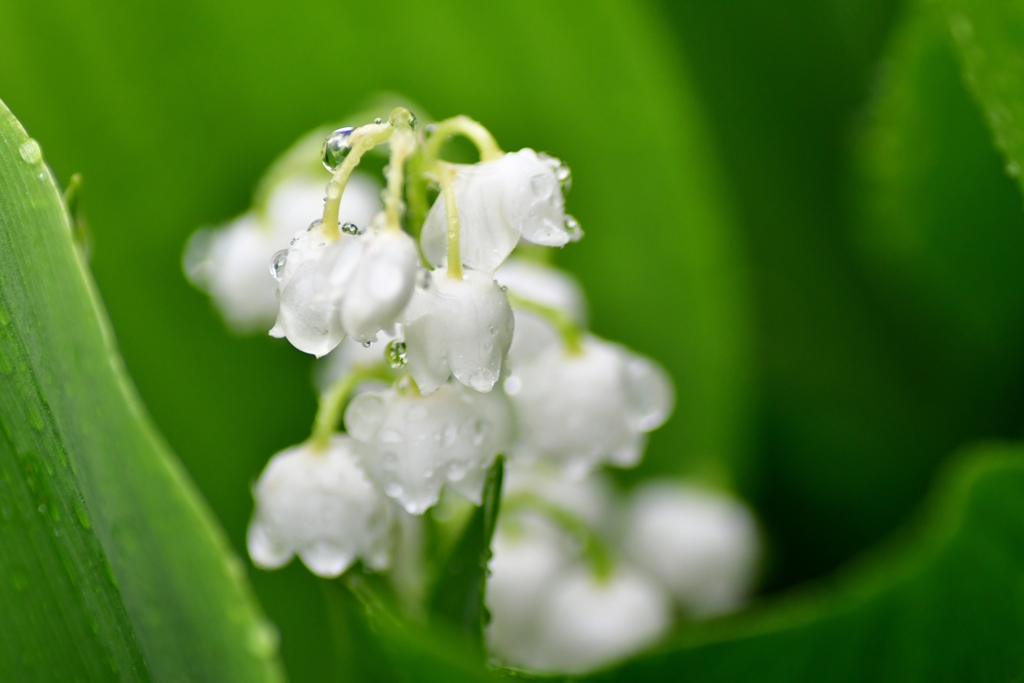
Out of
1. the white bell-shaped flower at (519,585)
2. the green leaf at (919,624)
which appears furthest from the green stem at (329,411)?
the white bell-shaped flower at (519,585)

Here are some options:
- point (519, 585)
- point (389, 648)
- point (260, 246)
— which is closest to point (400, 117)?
point (389, 648)

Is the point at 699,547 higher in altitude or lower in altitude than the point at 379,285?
lower

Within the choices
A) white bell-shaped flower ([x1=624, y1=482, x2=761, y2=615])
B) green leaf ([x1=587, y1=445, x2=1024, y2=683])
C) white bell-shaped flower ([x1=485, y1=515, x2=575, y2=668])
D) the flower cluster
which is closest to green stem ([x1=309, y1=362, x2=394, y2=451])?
the flower cluster

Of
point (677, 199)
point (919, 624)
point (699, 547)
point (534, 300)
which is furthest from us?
point (677, 199)

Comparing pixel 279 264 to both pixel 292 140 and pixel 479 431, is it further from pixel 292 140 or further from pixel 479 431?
pixel 292 140

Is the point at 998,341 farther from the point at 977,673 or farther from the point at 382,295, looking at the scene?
the point at 382,295

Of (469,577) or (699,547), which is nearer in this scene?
(469,577)

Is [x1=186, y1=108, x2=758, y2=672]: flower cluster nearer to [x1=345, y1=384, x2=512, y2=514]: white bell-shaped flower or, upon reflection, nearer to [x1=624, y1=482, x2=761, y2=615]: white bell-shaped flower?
[x1=345, y1=384, x2=512, y2=514]: white bell-shaped flower
